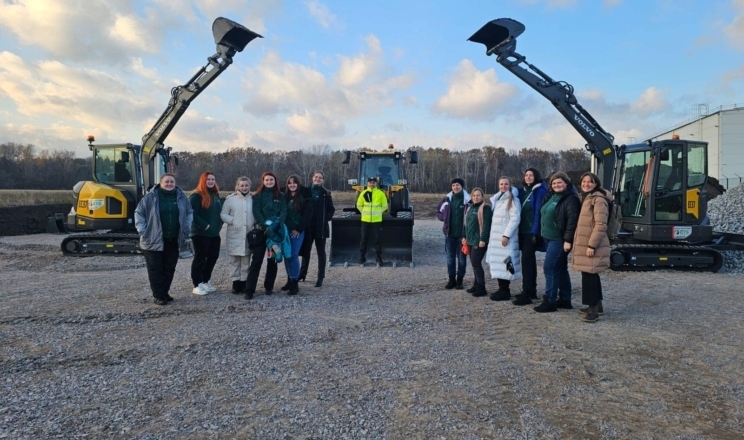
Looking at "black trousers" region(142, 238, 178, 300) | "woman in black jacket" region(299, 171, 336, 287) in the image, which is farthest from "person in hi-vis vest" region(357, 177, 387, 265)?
"black trousers" region(142, 238, 178, 300)

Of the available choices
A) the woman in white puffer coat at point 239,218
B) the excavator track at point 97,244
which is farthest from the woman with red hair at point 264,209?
the excavator track at point 97,244

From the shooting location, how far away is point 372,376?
3.61 metres

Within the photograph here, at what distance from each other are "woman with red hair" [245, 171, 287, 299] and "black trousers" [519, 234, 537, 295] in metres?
3.14

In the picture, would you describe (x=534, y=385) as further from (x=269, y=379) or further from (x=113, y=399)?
(x=113, y=399)

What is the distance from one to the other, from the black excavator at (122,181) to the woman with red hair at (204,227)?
4694mm

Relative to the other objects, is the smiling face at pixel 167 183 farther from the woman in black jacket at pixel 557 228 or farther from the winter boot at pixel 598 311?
the winter boot at pixel 598 311

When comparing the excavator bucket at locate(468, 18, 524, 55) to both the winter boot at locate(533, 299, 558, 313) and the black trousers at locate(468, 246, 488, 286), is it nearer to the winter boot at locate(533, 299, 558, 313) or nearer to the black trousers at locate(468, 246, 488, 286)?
the black trousers at locate(468, 246, 488, 286)

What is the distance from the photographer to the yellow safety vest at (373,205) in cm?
881

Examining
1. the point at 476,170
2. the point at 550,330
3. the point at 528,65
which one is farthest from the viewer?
the point at 476,170

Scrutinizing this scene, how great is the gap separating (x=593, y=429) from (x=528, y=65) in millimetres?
8215

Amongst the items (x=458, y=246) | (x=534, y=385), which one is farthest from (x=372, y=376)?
(x=458, y=246)

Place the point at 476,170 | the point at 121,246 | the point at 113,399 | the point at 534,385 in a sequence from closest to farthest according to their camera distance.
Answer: the point at 113,399 → the point at 534,385 → the point at 121,246 → the point at 476,170

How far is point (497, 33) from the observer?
9.30m

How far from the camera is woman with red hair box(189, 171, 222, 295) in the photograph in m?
6.18
